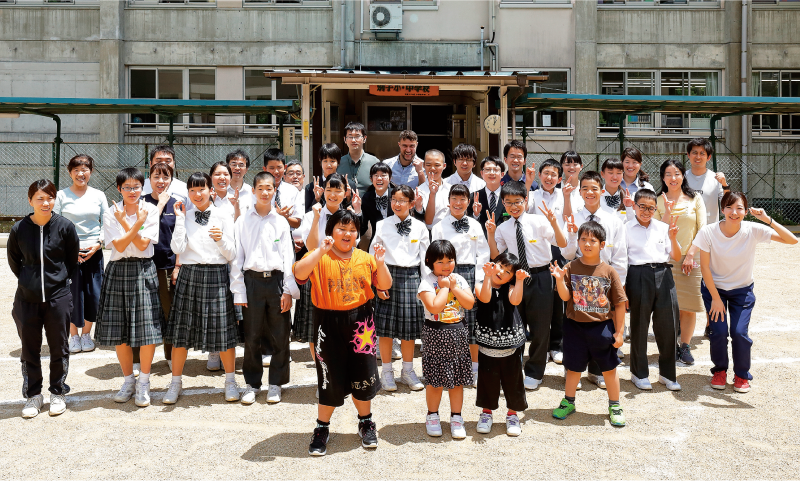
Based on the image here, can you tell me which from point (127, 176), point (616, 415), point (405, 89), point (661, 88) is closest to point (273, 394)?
point (127, 176)

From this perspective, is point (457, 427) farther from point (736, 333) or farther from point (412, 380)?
point (736, 333)

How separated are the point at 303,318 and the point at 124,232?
4.91 feet

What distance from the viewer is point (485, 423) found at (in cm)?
428

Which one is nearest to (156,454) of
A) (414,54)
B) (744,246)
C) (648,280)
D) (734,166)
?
(648,280)

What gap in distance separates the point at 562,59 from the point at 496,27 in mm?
1865

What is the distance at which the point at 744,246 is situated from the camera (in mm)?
5105

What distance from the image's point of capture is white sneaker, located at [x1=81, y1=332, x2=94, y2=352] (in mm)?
6328

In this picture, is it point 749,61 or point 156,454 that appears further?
point 749,61

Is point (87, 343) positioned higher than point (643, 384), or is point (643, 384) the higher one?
point (87, 343)

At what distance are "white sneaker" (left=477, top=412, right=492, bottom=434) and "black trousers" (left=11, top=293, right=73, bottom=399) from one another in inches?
113

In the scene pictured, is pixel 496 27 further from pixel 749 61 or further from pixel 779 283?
pixel 779 283

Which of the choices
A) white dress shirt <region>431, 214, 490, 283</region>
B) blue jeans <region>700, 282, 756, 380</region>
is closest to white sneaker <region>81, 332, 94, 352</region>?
white dress shirt <region>431, 214, 490, 283</region>

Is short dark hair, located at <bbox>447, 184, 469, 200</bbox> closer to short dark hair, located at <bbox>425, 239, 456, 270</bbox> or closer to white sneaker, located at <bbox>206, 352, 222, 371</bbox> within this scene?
short dark hair, located at <bbox>425, 239, 456, 270</bbox>

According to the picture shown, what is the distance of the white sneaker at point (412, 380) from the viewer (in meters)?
5.14
